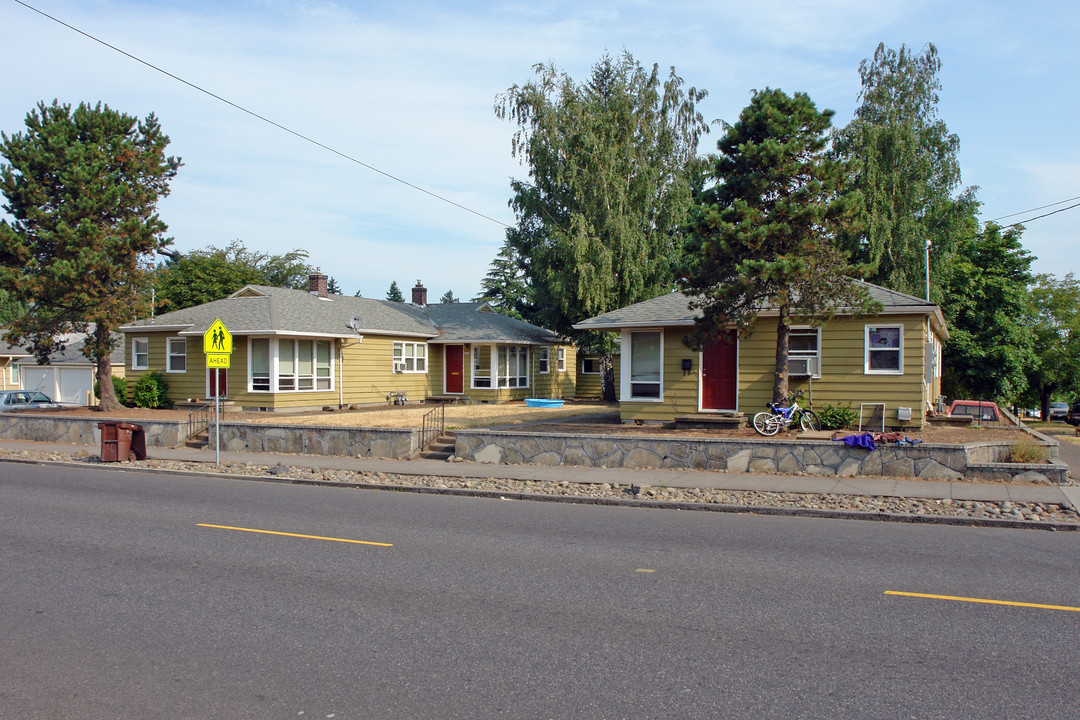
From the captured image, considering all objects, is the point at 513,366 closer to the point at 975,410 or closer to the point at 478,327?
the point at 478,327

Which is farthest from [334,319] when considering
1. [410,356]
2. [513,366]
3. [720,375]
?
[720,375]

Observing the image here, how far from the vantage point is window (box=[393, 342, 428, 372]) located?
3295 cm

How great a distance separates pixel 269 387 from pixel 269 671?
2330 cm

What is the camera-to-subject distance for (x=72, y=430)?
71.4ft

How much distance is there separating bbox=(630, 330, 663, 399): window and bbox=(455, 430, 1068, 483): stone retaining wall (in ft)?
19.3

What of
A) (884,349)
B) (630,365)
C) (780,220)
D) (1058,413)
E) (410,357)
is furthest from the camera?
(1058,413)

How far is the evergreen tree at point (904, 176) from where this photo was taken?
3027cm

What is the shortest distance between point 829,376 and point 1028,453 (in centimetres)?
592

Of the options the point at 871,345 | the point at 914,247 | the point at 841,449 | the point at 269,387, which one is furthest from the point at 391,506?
the point at 914,247

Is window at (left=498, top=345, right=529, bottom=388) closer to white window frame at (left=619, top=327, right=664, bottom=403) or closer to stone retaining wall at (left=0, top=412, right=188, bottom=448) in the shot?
white window frame at (left=619, top=327, right=664, bottom=403)

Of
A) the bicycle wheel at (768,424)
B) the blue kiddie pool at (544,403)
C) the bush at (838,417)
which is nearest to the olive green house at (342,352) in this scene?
the blue kiddie pool at (544,403)

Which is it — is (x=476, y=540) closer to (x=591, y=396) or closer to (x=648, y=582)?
(x=648, y=582)

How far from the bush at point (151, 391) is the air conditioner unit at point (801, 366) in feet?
71.5

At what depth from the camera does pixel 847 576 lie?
7.50 m
